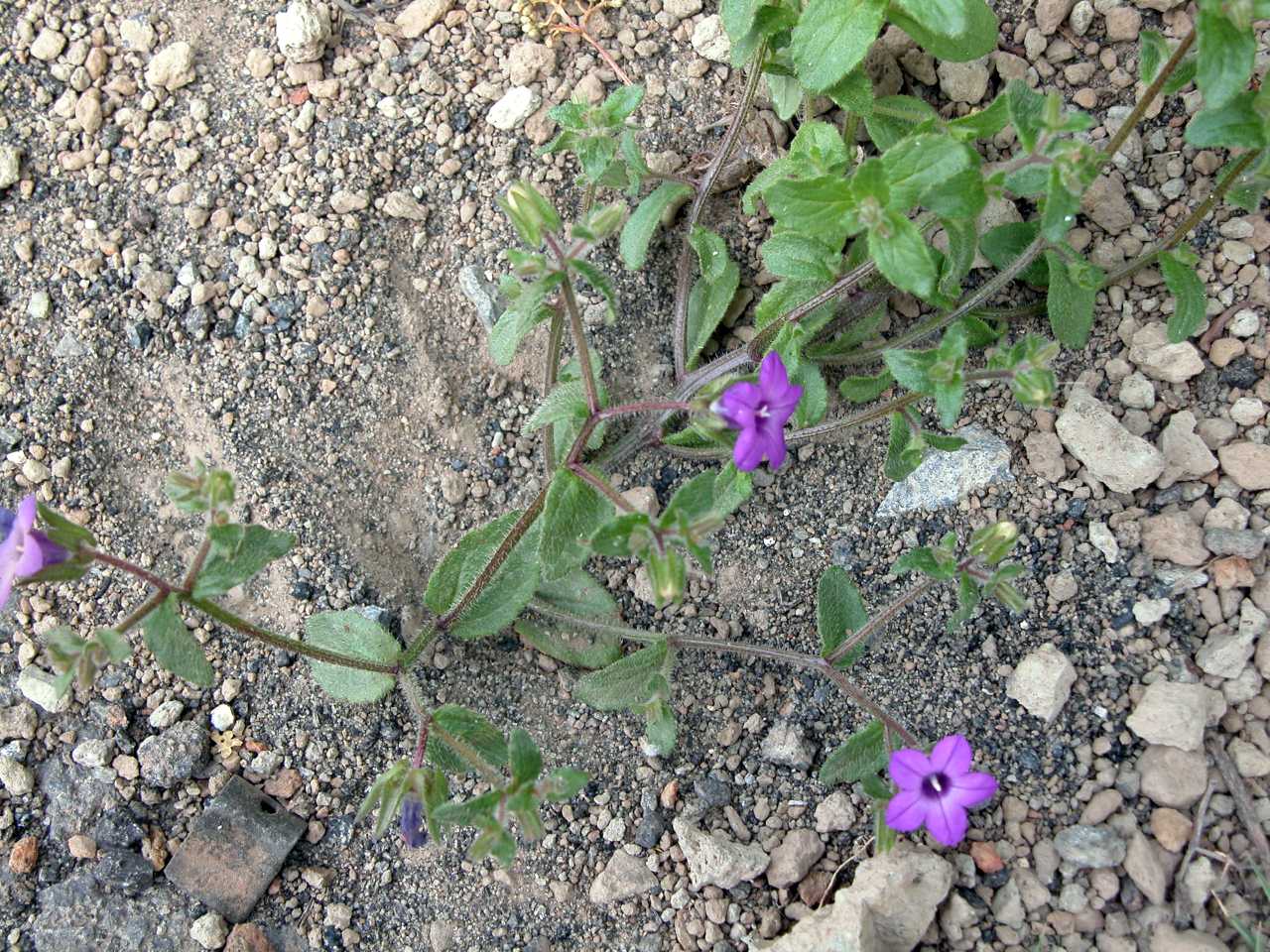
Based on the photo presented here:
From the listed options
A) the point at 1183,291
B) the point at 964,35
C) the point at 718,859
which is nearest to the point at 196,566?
the point at 718,859

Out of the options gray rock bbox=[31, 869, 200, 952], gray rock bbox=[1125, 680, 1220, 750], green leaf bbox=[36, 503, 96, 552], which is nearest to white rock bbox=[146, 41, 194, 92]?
green leaf bbox=[36, 503, 96, 552]

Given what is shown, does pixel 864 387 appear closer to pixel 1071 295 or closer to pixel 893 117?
pixel 1071 295

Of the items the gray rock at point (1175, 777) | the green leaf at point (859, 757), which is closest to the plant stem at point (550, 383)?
the green leaf at point (859, 757)

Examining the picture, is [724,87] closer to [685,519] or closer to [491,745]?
[685,519]

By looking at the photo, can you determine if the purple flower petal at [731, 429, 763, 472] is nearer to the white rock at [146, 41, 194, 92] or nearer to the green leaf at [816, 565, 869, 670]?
the green leaf at [816, 565, 869, 670]

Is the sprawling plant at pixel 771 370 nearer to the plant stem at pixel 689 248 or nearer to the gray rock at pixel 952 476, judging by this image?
the plant stem at pixel 689 248
